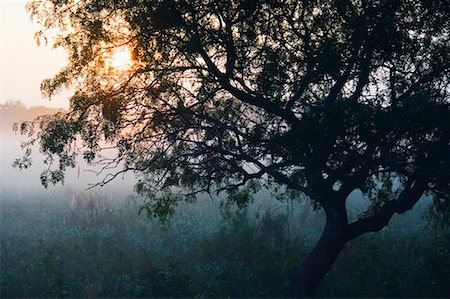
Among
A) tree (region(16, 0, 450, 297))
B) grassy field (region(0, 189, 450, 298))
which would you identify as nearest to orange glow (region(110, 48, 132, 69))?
tree (region(16, 0, 450, 297))

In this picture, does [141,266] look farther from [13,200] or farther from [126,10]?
[13,200]

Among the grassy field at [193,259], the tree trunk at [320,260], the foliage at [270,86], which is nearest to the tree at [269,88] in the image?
the foliage at [270,86]

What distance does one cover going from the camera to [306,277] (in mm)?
14680

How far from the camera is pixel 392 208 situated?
1380 centimetres

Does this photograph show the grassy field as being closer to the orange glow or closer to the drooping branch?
the drooping branch

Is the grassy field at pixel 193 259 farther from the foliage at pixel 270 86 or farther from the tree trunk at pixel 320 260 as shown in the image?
the foliage at pixel 270 86

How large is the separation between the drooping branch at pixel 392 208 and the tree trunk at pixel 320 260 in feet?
1.02

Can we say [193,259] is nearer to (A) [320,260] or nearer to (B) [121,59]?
(A) [320,260]

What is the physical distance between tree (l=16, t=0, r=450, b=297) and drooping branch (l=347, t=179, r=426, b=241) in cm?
4

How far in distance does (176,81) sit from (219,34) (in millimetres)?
1887

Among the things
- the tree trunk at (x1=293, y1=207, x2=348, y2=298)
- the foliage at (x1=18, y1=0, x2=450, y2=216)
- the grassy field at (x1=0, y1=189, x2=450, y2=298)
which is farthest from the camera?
the grassy field at (x1=0, y1=189, x2=450, y2=298)

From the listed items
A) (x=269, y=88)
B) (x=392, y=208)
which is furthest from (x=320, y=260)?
(x=269, y=88)

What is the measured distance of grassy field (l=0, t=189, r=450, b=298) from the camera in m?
15.9

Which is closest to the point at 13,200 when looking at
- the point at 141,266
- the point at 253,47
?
the point at 141,266
